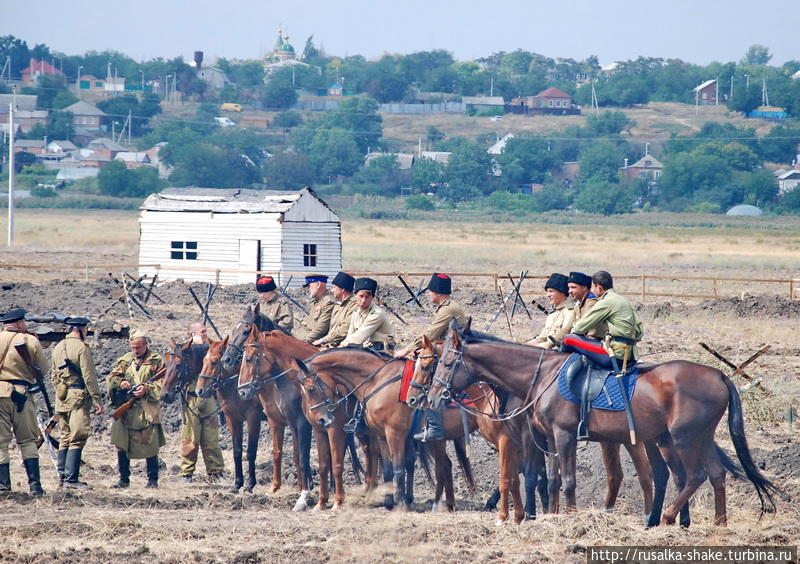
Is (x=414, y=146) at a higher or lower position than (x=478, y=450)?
higher

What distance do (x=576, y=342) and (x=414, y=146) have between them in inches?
5628

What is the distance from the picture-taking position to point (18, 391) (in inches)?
500

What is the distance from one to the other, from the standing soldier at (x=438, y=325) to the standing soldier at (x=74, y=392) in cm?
373

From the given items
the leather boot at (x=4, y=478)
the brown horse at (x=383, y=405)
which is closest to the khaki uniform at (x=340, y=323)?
the brown horse at (x=383, y=405)

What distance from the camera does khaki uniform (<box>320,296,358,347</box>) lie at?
13.8 metres

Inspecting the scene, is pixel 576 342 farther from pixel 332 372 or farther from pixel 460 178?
pixel 460 178

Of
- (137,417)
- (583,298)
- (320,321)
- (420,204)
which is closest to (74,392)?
(137,417)

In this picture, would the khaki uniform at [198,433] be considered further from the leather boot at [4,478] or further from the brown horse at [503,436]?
the brown horse at [503,436]

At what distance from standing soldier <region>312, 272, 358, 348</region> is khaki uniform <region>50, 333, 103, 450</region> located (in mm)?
2682

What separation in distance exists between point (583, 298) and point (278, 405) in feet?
12.3

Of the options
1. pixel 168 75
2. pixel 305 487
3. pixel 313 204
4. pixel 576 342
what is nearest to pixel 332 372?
pixel 305 487

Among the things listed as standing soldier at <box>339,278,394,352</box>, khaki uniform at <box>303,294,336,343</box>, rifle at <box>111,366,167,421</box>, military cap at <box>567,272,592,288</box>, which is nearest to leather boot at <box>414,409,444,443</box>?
standing soldier at <box>339,278,394,352</box>

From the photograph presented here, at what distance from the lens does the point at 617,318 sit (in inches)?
448

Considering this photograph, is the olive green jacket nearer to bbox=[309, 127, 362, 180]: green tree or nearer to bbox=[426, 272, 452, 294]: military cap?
bbox=[426, 272, 452, 294]: military cap
